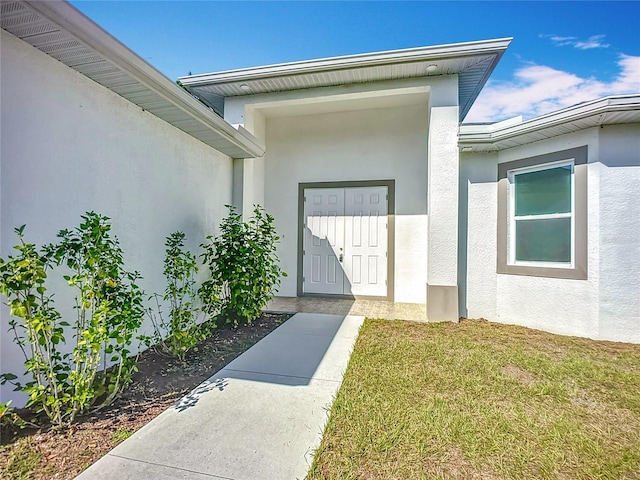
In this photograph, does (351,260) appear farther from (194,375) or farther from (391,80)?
(194,375)

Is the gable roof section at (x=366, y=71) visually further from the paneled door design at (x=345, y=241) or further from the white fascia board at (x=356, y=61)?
the paneled door design at (x=345, y=241)

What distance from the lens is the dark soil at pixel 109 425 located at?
77.8 inches

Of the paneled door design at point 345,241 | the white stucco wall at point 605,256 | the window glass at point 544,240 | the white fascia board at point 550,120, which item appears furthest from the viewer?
the paneled door design at point 345,241

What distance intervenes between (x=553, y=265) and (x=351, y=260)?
3.70 m

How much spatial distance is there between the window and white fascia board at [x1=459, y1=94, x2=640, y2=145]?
0.72m

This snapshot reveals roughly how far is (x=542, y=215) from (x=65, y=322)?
20.6 ft

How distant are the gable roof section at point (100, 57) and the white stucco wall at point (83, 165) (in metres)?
0.13

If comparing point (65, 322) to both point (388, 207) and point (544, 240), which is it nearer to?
point (388, 207)

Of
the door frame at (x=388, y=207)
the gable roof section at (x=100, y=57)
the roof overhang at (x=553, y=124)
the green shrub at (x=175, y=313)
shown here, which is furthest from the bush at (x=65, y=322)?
the roof overhang at (x=553, y=124)

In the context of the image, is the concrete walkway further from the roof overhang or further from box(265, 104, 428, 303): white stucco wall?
the roof overhang

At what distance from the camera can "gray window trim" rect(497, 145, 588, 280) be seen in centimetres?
456

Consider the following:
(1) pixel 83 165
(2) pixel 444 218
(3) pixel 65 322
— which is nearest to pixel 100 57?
(1) pixel 83 165

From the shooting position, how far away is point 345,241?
23.7ft

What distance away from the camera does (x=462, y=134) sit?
5.29 m
